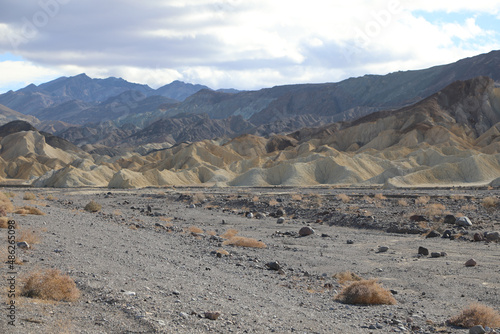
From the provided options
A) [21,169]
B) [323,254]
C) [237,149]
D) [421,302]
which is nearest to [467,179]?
[323,254]

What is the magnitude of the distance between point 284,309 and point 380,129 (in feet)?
425

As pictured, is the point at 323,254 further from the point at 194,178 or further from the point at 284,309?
the point at 194,178

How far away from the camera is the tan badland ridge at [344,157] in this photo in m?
78.7

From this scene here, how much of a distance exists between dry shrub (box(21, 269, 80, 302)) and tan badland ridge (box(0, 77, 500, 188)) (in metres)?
59.1

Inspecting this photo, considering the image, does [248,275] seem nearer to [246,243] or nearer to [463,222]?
[246,243]

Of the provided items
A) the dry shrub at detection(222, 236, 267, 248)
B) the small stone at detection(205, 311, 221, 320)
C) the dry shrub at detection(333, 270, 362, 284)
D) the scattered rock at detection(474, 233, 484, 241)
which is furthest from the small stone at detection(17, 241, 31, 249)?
the scattered rock at detection(474, 233, 484, 241)

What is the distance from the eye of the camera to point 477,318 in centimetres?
1036

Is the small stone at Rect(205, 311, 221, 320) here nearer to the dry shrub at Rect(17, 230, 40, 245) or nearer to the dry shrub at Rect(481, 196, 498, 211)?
the dry shrub at Rect(17, 230, 40, 245)

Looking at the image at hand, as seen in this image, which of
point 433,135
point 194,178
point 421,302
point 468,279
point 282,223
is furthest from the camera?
point 433,135

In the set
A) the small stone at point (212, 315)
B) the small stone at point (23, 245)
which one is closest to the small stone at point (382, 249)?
the small stone at point (212, 315)

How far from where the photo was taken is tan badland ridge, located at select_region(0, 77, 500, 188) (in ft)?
258

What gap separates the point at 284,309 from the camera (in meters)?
11.0

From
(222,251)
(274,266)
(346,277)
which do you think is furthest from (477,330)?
(222,251)

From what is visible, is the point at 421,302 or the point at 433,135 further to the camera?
the point at 433,135
